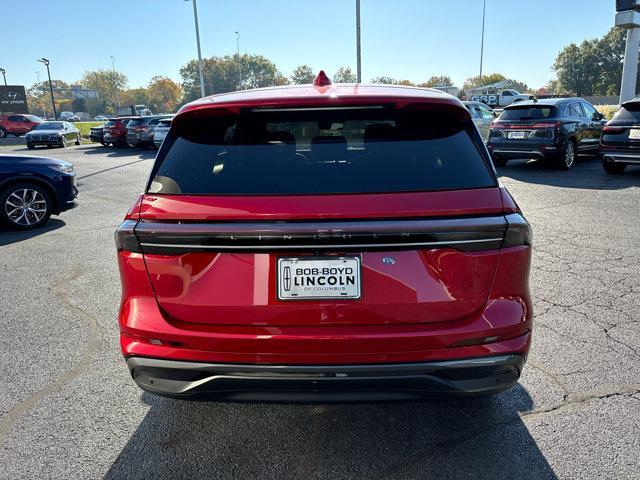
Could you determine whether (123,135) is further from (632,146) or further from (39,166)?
(632,146)

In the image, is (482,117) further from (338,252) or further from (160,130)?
(338,252)

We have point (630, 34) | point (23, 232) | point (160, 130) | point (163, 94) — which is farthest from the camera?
point (163, 94)

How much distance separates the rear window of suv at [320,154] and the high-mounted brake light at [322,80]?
0.50m

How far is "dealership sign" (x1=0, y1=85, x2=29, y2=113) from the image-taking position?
51875 mm

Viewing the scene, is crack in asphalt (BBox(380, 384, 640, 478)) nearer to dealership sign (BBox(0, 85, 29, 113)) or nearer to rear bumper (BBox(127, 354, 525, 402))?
rear bumper (BBox(127, 354, 525, 402))

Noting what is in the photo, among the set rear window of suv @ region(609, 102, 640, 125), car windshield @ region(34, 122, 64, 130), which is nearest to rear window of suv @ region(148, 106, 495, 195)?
rear window of suv @ region(609, 102, 640, 125)

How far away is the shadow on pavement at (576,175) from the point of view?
1024 cm

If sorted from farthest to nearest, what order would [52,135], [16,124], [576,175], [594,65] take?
[594,65]
[16,124]
[52,135]
[576,175]

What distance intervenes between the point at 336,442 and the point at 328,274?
109cm

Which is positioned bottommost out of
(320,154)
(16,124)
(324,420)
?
(324,420)

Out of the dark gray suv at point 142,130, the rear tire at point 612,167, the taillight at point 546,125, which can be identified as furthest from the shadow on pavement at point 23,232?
the dark gray suv at point 142,130

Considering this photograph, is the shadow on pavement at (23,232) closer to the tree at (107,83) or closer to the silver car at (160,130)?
the silver car at (160,130)

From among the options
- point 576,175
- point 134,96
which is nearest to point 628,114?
point 576,175

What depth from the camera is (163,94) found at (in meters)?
136
